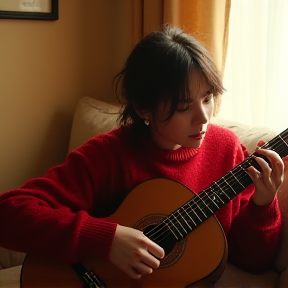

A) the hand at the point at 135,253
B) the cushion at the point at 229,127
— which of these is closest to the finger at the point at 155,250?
the hand at the point at 135,253

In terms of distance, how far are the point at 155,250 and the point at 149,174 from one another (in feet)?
0.79

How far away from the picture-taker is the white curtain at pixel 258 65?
1676 mm

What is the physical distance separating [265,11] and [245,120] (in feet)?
1.32

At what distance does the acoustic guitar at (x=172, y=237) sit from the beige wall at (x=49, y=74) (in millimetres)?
1102

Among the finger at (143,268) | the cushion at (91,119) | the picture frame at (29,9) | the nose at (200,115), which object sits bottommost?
the finger at (143,268)

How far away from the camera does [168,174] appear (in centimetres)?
125

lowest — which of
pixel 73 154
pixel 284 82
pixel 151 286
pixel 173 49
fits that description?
pixel 151 286

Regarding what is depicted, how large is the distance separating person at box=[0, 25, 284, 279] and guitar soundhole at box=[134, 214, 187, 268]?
0.05 m

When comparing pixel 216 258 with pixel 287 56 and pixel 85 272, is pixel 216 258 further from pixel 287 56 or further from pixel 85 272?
pixel 287 56

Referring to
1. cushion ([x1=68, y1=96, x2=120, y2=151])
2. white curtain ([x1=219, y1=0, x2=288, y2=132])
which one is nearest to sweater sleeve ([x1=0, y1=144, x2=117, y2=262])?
cushion ([x1=68, y1=96, x2=120, y2=151])

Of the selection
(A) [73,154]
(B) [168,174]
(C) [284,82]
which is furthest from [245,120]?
(A) [73,154]

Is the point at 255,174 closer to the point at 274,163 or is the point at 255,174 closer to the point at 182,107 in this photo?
the point at 274,163

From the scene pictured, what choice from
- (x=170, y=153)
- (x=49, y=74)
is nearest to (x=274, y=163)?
(x=170, y=153)

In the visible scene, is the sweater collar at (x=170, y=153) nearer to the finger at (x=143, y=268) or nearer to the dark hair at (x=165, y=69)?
the dark hair at (x=165, y=69)
